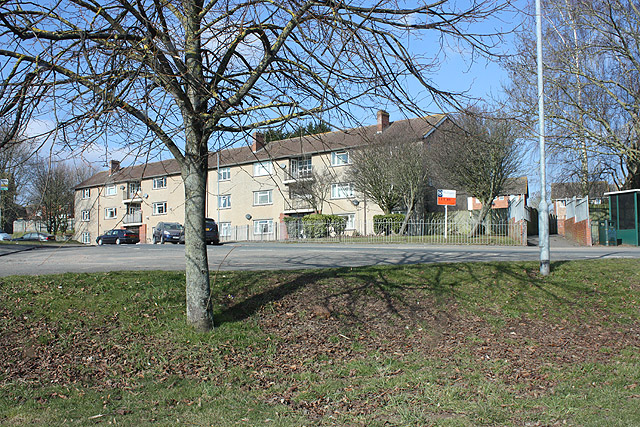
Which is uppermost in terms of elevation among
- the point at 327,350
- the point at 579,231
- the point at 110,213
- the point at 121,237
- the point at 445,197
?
the point at 110,213

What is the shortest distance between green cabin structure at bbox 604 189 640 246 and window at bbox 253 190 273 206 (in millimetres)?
28369

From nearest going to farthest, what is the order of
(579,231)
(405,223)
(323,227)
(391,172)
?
1. (579,231)
2. (405,223)
3. (391,172)
4. (323,227)

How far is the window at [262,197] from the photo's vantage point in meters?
46.1

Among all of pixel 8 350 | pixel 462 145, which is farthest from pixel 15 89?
pixel 462 145

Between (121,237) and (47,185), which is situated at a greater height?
(47,185)

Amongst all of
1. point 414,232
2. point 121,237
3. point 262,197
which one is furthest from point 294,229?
point 121,237

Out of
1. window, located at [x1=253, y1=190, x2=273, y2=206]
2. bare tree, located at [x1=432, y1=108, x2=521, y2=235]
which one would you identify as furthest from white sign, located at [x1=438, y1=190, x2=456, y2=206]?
window, located at [x1=253, y1=190, x2=273, y2=206]

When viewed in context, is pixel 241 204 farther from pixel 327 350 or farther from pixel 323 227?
pixel 327 350

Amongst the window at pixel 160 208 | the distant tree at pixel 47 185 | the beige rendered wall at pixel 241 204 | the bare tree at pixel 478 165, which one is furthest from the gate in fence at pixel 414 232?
the distant tree at pixel 47 185

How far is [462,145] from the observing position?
29.9 meters

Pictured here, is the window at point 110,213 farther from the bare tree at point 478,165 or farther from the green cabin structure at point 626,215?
the green cabin structure at point 626,215

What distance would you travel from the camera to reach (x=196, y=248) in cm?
709

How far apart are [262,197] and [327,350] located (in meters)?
40.4

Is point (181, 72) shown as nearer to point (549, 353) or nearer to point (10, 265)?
point (549, 353)
